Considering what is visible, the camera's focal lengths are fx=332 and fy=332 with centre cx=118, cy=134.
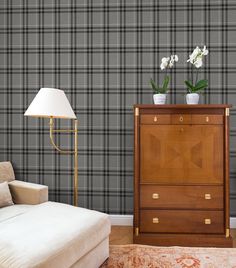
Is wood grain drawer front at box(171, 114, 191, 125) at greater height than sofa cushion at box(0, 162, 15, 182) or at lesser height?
greater

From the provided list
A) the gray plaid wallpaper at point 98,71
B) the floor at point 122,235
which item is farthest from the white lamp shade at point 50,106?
the floor at point 122,235

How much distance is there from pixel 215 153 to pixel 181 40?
136cm

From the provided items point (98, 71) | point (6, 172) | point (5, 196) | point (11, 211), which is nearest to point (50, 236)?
point (11, 211)

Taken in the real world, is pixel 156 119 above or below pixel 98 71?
below

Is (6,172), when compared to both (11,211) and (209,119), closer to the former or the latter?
(11,211)

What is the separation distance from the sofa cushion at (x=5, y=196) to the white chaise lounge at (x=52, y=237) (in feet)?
0.17

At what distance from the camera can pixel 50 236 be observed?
208 centimetres

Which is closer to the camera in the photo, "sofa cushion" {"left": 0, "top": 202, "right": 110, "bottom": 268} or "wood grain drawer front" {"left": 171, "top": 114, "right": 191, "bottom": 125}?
"sofa cushion" {"left": 0, "top": 202, "right": 110, "bottom": 268}

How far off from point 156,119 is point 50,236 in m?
1.57

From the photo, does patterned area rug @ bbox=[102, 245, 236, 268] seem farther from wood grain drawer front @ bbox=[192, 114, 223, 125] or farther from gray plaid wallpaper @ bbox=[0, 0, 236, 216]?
wood grain drawer front @ bbox=[192, 114, 223, 125]

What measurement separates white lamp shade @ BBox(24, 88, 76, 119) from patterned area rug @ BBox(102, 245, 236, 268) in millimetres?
1278

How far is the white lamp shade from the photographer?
2.74 m

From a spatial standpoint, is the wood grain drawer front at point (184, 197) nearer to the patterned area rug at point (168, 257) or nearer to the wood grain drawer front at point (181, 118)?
the patterned area rug at point (168, 257)

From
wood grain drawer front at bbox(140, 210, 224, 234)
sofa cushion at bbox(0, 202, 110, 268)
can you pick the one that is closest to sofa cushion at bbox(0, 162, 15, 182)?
sofa cushion at bbox(0, 202, 110, 268)
